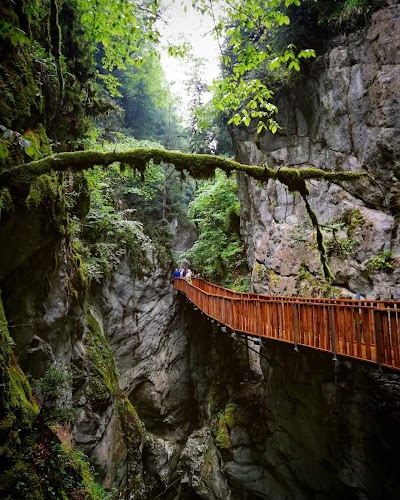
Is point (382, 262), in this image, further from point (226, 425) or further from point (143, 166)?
point (226, 425)

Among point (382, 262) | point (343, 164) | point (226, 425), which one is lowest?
point (226, 425)

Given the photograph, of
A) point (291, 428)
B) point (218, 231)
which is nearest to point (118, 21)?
point (291, 428)

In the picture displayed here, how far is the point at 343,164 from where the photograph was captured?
1217cm

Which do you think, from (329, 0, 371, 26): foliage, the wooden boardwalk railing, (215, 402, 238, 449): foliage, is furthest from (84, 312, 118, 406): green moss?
(329, 0, 371, 26): foliage

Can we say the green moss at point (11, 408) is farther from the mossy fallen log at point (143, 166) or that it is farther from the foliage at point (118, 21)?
the foliage at point (118, 21)

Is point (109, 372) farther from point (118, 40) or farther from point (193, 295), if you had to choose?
point (118, 40)

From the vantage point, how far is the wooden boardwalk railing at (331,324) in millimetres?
5773

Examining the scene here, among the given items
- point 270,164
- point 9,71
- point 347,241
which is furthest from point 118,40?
point 347,241

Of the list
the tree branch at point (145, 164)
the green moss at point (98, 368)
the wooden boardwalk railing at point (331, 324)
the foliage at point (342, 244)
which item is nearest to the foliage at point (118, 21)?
the tree branch at point (145, 164)

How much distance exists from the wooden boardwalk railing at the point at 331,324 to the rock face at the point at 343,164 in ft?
7.70

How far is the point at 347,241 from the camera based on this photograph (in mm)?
11148

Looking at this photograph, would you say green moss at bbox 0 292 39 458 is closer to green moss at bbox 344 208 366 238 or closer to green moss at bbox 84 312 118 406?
green moss at bbox 84 312 118 406

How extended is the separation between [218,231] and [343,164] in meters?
8.72

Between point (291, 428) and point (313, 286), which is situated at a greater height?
point (313, 286)
